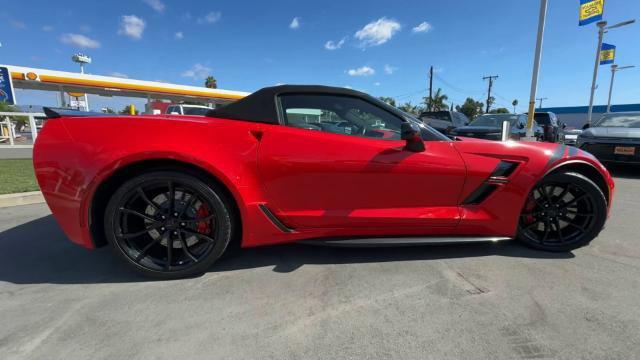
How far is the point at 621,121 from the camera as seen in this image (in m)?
6.88

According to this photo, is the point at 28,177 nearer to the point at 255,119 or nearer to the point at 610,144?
the point at 255,119

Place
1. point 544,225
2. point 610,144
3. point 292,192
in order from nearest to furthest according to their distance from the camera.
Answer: point 292,192 < point 544,225 < point 610,144

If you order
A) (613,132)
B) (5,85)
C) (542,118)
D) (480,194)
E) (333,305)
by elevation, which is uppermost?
(5,85)

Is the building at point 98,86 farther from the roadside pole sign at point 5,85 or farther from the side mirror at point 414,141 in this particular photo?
the side mirror at point 414,141

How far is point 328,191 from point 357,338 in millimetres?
940

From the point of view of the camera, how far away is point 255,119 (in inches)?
84.7

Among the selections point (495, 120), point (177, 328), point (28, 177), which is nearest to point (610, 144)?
point (495, 120)

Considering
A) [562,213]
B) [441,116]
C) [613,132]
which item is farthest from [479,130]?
[562,213]

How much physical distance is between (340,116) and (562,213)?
2.01 m

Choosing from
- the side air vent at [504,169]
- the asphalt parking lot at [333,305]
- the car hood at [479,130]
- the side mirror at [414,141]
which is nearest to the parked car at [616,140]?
the car hood at [479,130]

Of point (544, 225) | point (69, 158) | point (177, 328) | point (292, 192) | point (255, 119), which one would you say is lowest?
point (177, 328)

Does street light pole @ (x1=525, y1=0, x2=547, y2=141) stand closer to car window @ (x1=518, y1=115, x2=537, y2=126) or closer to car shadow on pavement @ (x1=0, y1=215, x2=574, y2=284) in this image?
car window @ (x1=518, y1=115, x2=537, y2=126)

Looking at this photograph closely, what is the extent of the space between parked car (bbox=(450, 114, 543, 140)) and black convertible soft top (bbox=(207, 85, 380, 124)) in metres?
5.47

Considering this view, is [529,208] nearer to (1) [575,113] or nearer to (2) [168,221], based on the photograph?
(2) [168,221]
